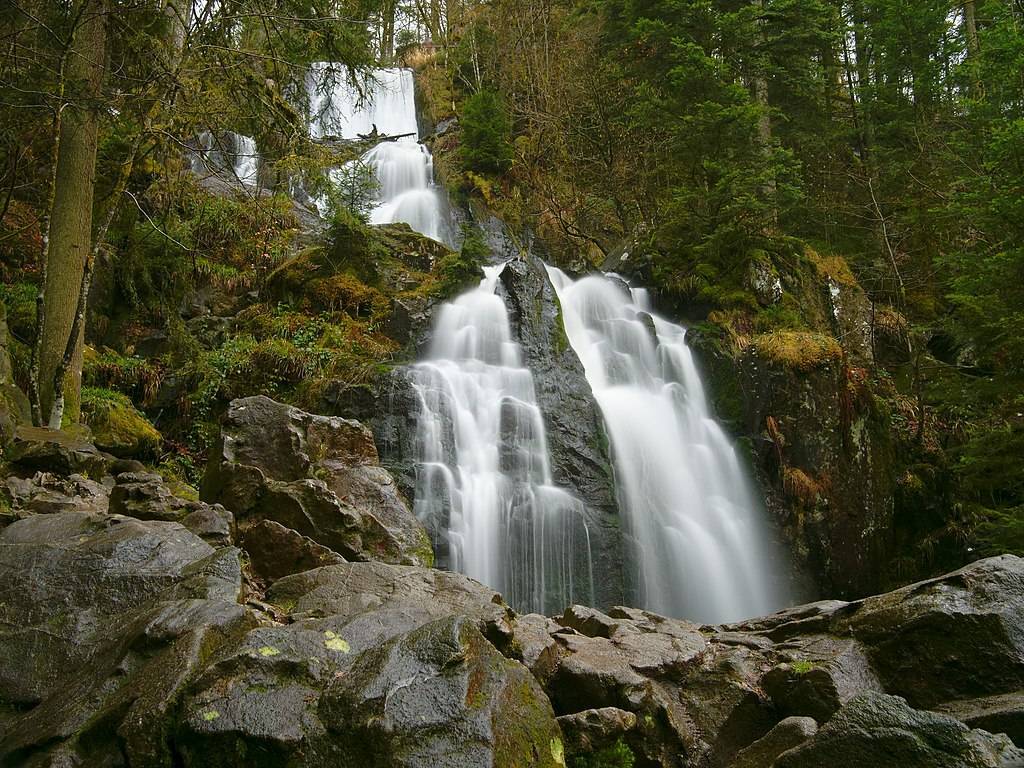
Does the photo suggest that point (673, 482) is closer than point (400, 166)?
Yes

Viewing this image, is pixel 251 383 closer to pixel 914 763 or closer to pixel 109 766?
pixel 109 766

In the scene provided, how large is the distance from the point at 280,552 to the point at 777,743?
12.2ft

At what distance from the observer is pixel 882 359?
13.7 metres

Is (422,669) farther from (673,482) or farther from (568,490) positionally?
(673,482)

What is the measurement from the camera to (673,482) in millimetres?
10586

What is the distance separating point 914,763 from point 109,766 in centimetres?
303

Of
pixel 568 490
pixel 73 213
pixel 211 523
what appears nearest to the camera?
pixel 211 523

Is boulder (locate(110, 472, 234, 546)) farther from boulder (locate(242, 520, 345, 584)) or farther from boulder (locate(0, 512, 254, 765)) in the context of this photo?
boulder (locate(0, 512, 254, 765))

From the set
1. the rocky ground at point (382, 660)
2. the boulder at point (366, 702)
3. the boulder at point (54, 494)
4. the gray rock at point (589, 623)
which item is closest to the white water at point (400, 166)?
the boulder at point (54, 494)

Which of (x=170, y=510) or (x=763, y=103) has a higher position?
(x=763, y=103)

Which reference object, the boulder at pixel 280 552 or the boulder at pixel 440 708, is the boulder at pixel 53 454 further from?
the boulder at pixel 440 708

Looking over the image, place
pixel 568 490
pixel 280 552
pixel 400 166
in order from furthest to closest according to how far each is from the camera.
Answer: pixel 400 166 < pixel 568 490 < pixel 280 552

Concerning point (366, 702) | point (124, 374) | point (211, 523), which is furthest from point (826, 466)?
point (124, 374)

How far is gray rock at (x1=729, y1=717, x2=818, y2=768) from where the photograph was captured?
3.27m
